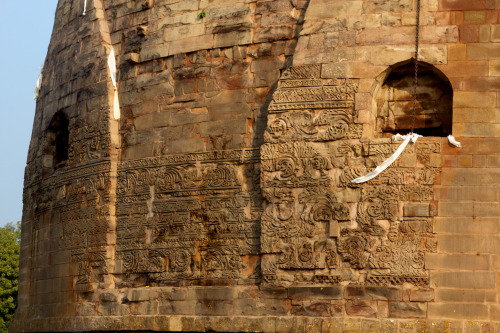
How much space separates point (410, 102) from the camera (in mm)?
12484

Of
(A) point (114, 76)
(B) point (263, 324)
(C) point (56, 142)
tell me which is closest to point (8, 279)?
(C) point (56, 142)

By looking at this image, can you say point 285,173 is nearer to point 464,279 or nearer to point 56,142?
point 464,279

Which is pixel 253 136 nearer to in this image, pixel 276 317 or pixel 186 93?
pixel 186 93

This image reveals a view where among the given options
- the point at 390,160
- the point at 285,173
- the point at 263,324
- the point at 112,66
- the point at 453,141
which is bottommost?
the point at 263,324

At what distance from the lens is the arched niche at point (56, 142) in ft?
52.7

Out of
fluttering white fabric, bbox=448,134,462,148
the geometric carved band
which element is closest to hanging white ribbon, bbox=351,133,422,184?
fluttering white fabric, bbox=448,134,462,148

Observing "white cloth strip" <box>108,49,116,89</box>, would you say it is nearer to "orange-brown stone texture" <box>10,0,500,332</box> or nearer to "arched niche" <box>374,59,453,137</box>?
"orange-brown stone texture" <box>10,0,500,332</box>

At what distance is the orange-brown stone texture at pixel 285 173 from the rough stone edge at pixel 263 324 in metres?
0.02

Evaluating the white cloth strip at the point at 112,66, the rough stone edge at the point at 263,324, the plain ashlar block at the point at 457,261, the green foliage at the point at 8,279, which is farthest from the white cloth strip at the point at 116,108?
the green foliage at the point at 8,279

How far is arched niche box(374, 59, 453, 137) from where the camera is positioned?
12305mm

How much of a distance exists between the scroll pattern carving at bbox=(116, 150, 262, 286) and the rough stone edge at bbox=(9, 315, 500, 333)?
0.55 meters

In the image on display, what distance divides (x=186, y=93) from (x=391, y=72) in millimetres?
2937

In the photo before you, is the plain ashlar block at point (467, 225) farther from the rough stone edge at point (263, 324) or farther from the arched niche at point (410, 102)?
the arched niche at point (410, 102)

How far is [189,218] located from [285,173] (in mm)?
1638
